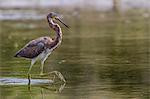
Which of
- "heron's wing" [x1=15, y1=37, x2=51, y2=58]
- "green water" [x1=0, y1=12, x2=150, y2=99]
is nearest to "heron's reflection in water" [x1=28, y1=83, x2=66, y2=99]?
"green water" [x1=0, y1=12, x2=150, y2=99]

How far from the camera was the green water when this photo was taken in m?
14.1

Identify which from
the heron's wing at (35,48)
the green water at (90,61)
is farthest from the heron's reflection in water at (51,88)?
the heron's wing at (35,48)

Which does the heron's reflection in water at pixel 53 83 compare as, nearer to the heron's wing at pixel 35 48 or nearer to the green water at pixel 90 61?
the green water at pixel 90 61

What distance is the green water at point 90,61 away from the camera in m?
14.1

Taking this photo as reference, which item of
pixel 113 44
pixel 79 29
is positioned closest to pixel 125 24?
pixel 79 29

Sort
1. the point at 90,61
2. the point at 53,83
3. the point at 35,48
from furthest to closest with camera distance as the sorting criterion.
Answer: the point at 90,61
the point at 35,48
the point at 53,83

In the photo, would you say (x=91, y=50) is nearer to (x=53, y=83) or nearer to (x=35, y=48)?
(x=35, y=48)

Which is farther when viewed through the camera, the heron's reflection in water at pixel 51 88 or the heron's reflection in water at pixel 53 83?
the heron's reflection in water at pixel 53 83

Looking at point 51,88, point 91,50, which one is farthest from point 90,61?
point 51,88

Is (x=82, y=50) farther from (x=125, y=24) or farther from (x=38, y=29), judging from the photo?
(x=125, y=24)

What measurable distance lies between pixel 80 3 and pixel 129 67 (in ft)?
113

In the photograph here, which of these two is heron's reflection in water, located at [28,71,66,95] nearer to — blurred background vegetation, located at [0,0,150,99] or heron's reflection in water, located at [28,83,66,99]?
heron's reflection in water, located at [28,83,66,99]

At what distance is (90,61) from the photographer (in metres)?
19.4

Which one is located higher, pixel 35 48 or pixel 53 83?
pixel 35 48
